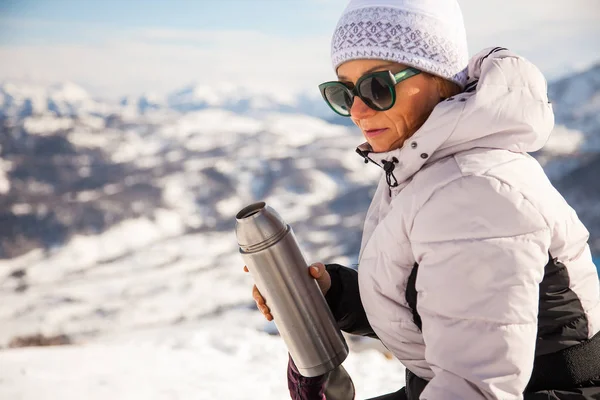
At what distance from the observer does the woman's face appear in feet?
5.50

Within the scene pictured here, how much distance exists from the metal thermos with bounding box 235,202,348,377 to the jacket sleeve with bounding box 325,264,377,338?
0.45 feet

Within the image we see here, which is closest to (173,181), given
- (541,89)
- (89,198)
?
(89,198)

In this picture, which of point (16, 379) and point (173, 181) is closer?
point (16, 379)

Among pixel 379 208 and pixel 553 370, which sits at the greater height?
pixel 379 208

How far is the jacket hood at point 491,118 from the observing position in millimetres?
1505

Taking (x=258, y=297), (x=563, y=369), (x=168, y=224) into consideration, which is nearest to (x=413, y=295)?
(x=563, y=369)

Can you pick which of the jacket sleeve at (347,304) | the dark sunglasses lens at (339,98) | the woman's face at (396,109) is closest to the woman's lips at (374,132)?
the woman's face at (396,109)

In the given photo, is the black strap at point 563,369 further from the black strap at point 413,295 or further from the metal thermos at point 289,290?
the metal thermos at point 289,290

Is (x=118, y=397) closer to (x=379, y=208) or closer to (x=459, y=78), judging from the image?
(x=379, y=208)

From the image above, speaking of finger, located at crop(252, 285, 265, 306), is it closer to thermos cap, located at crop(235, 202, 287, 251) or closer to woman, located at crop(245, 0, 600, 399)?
thermos cap, located at crop(235, 202, 287, 251)

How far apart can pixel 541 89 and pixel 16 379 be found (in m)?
4.77

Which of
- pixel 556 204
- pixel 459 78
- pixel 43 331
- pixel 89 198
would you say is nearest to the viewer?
pixel 556 204

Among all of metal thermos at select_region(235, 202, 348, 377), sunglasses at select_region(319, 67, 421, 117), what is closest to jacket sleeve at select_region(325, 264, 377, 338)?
metal thermos at select_region(235, 202, 348, 377)

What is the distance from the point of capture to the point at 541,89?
5.25 feet
